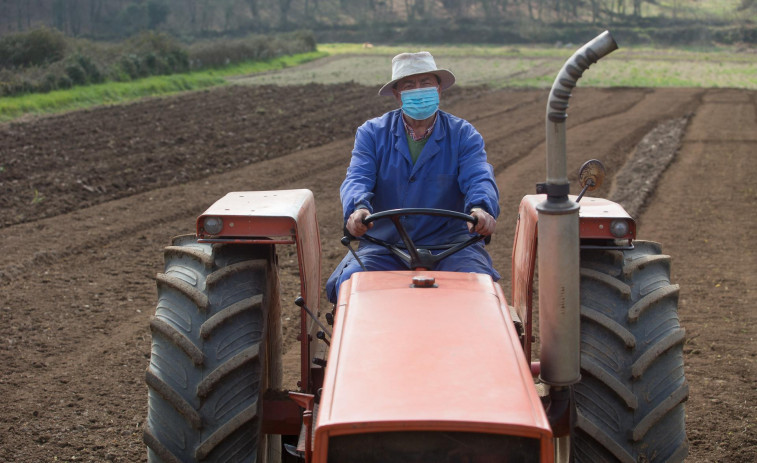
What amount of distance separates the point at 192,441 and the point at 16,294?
4514mm

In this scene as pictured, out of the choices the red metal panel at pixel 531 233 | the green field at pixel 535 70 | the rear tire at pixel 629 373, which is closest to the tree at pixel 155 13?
the green field at pixel 535 70

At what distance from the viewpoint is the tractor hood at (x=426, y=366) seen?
7.91 feet

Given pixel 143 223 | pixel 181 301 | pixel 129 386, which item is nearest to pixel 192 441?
pixel 181 301

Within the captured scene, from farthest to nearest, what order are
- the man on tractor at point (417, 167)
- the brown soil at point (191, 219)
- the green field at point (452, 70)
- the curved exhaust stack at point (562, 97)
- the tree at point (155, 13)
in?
the tree at point (155, 13), the green field at point (452, 70), the brown soil at point (191, 219), the man on tractor at point (417, 167), the curved exhaust stack at point (562, 97)

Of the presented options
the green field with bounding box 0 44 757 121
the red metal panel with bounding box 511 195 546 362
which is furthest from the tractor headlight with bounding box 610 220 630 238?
the green field with bounding box 0 44 757 121

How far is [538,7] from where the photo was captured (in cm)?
8512

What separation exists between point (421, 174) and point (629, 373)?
4.58 feet

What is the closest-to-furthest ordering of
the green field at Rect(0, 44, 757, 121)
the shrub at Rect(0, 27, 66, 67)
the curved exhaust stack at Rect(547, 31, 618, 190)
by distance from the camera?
the curved exhaust stack at Rect(547, 31, 618, 190)
the green field at Rect(0, 44, 757, 121)
the shrub at Rect(0, 27, 66, 67)

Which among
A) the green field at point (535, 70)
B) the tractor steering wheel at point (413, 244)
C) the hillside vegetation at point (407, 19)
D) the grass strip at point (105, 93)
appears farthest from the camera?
the hillside vegetation at point (407, 19)

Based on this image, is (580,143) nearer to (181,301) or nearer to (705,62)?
(181,301)

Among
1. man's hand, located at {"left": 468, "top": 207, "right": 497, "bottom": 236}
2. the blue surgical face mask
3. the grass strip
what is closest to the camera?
man's hand, located at {"left": 468, "top": 207, "right": 497, "bottom": 236}

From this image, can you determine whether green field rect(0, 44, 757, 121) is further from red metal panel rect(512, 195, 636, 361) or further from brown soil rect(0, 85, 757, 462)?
red metal panel rect(512, 195, 636, 361)

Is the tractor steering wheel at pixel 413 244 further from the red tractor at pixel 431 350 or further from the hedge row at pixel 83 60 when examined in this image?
the hedge row at pixel 83 60

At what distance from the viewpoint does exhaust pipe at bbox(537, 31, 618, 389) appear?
2885 mm
